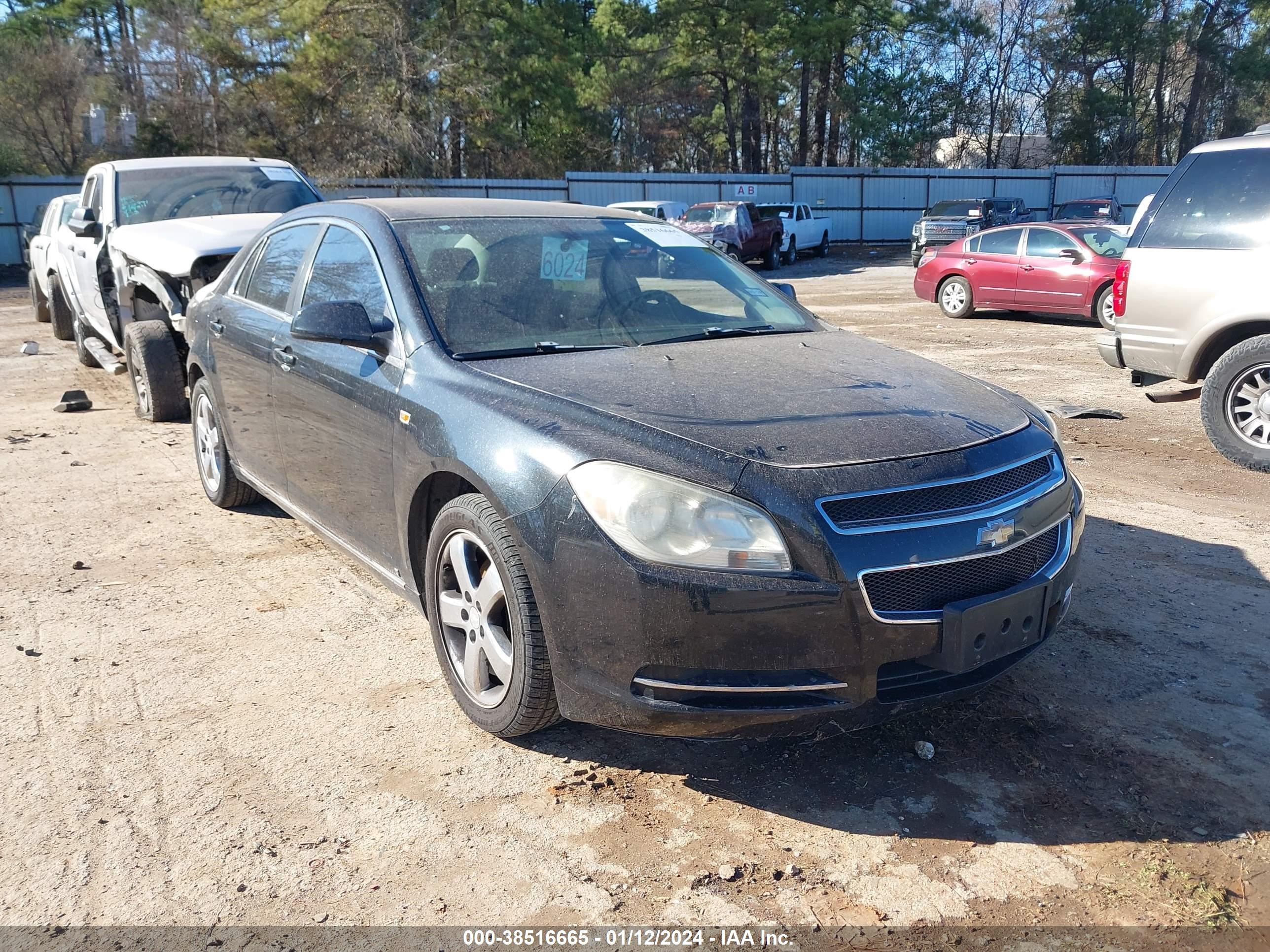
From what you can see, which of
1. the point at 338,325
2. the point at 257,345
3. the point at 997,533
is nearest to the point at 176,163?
the point at 257,345

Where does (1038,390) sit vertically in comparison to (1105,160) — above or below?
below

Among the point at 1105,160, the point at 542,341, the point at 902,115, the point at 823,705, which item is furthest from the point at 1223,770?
the point at 1105,160

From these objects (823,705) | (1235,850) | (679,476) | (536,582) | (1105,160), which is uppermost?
(1105,160)

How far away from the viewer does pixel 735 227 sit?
25.5 m

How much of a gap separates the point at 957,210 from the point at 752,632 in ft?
86.0

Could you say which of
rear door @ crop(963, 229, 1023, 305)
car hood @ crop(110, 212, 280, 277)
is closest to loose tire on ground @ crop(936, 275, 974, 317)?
rear door @ crop(963, 229, 1023, 305)

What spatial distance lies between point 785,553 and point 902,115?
4356cm

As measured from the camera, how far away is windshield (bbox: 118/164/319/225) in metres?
9.24

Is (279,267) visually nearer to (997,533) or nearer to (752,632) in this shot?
(752,632)

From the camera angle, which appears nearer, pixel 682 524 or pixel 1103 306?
pixel 682 524

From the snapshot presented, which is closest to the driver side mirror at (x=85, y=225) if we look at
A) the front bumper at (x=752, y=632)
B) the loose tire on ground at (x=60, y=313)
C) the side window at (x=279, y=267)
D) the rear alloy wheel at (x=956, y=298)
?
the loose tire on ground at (x=60, y=313)

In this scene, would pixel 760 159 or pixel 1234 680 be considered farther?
pixel 760 159

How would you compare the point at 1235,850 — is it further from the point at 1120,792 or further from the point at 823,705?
the point at 823,705

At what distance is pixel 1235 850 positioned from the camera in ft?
9.11
